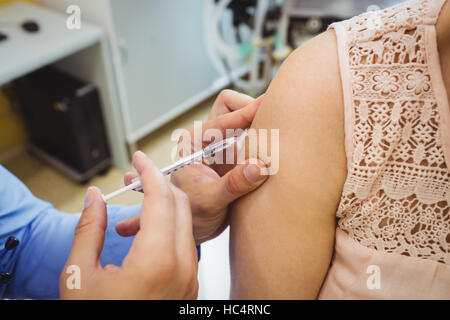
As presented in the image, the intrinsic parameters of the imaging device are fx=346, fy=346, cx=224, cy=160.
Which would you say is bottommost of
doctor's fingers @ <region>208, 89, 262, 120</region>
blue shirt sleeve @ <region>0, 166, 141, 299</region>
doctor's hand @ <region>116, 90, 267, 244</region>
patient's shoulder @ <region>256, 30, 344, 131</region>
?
blue shirt sleeve @ <region>0, 166, 141, 299</region>

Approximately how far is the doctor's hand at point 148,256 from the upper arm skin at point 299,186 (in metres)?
0.14

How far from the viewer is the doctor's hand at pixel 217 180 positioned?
63 centimetres

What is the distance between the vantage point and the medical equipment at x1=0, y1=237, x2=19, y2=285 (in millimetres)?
754

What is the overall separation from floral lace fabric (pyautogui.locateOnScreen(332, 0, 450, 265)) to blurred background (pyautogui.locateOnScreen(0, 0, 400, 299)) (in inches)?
39.0

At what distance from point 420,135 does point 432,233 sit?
157 mm

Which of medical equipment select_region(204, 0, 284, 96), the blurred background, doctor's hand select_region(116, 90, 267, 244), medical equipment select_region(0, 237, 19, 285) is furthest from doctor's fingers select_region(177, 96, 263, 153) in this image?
medical equipment select_region(204, 0, 284, 96)

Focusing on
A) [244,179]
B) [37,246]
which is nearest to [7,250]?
[37,246]

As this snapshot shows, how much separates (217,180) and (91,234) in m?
0.25

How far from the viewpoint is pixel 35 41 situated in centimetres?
146

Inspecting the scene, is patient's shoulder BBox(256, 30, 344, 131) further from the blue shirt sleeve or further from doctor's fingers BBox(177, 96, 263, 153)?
the blue shirt sleeve

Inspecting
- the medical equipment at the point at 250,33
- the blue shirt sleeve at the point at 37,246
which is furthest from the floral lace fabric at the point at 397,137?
the medical equipment at the point at 250,33

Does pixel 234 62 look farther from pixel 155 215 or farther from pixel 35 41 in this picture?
pixel 155 215

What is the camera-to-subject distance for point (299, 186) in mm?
596

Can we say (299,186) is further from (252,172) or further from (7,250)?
(7,250)
